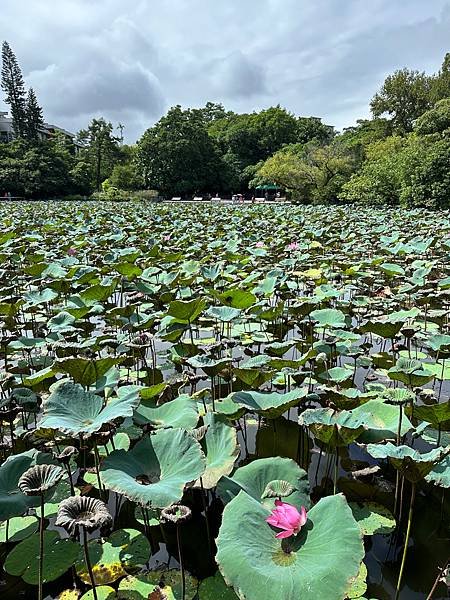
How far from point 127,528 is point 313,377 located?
1.31 m

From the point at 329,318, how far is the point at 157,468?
1792 millimetres

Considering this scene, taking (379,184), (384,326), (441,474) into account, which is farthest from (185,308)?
(379,184)

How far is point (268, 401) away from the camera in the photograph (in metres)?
1.80

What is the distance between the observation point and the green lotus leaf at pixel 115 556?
4.96ft

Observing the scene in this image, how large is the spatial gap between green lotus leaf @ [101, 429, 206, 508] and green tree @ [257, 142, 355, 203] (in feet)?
75.0

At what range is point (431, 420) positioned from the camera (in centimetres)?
176

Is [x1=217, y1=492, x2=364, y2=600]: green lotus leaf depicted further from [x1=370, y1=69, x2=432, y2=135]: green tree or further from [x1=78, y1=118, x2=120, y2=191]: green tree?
[x1=78, y1=118, x2=120, y2=191]: green tree

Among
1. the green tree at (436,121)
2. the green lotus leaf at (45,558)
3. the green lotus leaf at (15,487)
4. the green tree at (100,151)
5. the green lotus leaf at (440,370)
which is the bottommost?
the green lotus leaf at (45,558)

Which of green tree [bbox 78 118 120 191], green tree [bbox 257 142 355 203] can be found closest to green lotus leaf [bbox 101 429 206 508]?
green tree [bbox 257 142 355 203]

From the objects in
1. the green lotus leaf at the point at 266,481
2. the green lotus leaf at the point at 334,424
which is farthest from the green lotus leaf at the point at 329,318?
the green lotus leaf at the point at 266,481

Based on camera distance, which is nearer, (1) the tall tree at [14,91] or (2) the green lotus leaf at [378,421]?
(2) the green lotus leaf at [378,421]

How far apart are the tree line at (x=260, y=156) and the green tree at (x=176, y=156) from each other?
0.28 ft

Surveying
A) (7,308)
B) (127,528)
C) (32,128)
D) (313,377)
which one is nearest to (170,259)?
(7,308)

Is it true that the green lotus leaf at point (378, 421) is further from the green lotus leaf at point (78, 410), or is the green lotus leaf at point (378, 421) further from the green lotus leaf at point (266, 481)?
the green lotus leaf at point (78, 410)
